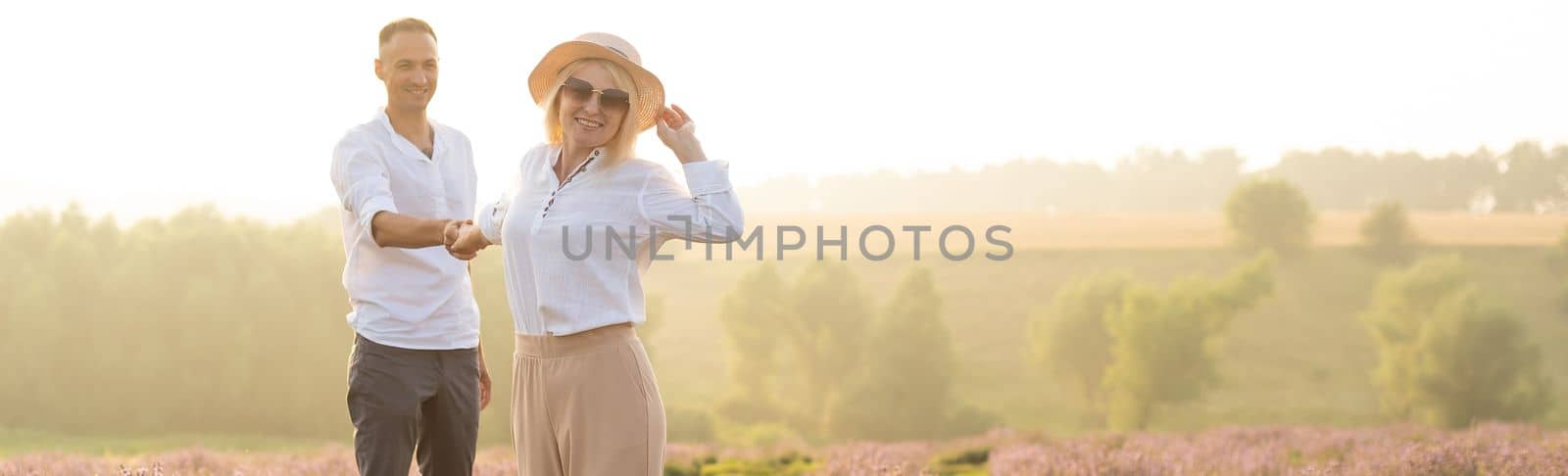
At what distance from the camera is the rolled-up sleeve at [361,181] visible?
3617 mm

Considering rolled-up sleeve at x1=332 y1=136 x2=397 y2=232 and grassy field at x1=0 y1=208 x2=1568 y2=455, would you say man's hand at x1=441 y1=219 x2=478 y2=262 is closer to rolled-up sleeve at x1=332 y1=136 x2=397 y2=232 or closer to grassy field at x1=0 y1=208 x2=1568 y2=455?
rolled-up sleeve at x1=332 y1=136 x2=397 y2=232

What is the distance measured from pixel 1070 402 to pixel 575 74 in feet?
167

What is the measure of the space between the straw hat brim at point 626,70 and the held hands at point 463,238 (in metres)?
0.39

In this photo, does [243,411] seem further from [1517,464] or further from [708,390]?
[1517,464]

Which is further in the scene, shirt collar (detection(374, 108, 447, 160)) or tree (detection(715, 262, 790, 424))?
tree (detection(715, 262, 790, 424))

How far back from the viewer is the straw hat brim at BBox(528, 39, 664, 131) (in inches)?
122

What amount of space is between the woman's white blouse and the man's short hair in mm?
1070

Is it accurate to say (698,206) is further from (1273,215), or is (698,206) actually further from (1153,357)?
(1273,215)

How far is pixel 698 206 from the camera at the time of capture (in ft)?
9.75

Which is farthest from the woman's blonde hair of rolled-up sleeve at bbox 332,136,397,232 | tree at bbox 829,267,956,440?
tree at bbox 829,267,956,440

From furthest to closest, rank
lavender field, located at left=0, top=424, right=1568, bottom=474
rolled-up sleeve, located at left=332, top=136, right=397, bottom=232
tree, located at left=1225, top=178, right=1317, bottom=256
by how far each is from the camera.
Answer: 1. tree, located at left=1225, top=178, right=1317, bottom=256
2. lavender field, located at left=0, top=424, right=1568, bottom=474
3. rolled-up sleeve, located at left=332, top=136, right=397, bottom=232

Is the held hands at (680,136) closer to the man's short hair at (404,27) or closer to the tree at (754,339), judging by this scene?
the man's short hair at (404,27)

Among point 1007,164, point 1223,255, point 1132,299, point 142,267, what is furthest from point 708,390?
point 1007,164

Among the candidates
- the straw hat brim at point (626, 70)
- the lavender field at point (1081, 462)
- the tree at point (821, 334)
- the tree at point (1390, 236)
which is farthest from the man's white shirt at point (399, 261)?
the tree at point (1390, 236)
